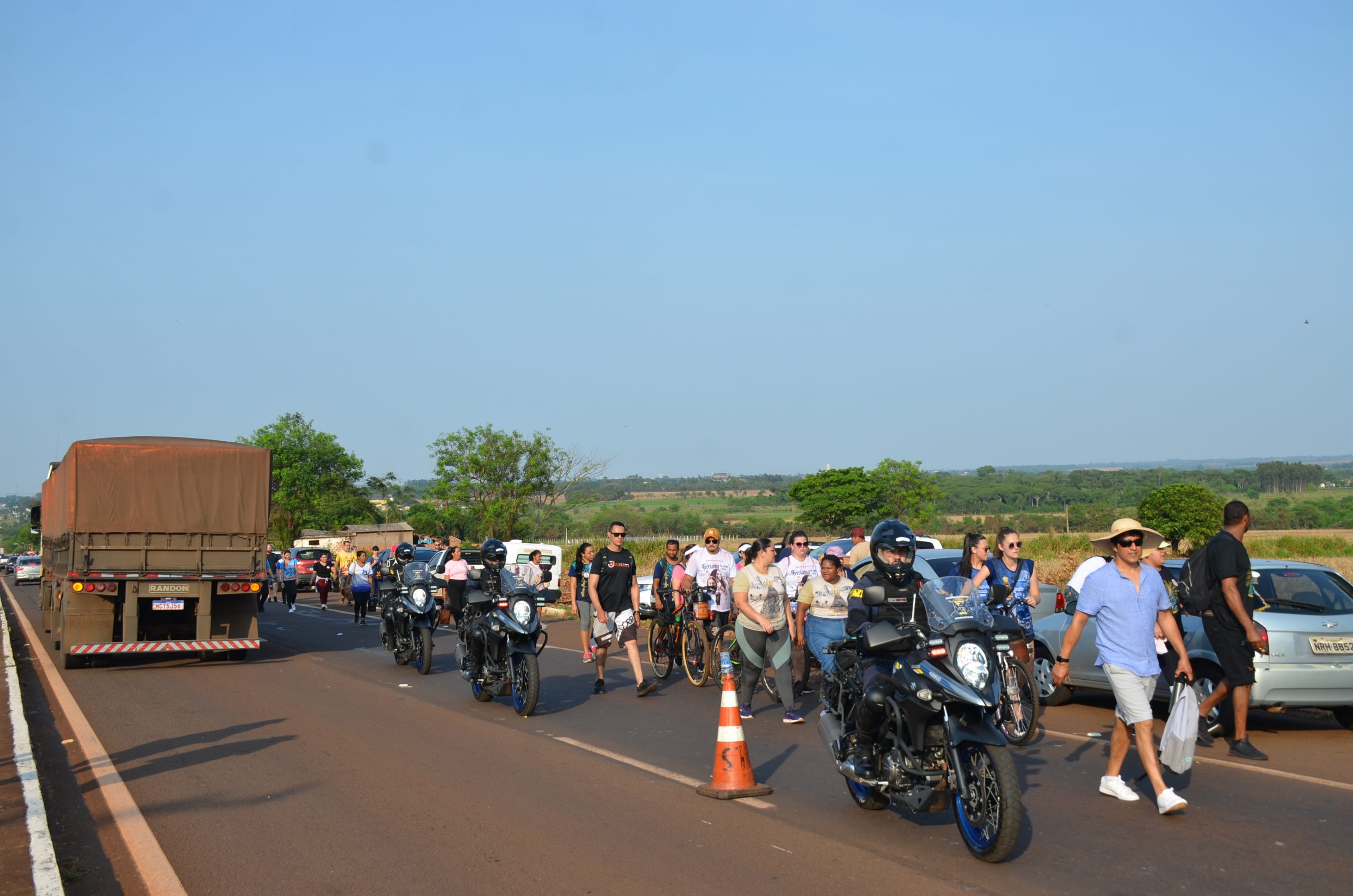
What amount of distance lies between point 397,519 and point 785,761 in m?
99.4

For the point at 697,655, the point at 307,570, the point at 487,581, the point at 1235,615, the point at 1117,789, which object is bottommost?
the point at 307,570

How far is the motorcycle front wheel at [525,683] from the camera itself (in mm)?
11547

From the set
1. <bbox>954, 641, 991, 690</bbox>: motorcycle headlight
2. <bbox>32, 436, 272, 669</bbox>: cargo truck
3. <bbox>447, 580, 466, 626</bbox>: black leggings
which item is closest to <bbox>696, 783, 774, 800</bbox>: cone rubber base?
<bbox>954, 641, 991, 690</bbox>: motorcycle headlight

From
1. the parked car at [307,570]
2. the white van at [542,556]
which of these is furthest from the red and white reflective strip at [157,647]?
the parked car at [307,570]

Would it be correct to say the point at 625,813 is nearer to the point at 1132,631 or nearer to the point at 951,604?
the point at 951,604

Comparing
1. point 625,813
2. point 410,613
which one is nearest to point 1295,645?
point 625,813

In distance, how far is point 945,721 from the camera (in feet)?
20.3

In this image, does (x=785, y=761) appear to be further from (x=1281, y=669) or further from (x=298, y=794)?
(x=1281, y=669)

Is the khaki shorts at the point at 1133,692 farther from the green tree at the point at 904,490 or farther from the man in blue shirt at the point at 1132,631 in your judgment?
the green tree at the point at 904,490

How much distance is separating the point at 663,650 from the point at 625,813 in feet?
25.0

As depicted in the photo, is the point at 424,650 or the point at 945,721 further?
the point at 424,650

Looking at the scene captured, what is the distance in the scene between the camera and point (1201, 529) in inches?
1860

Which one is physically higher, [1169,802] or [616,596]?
[616,596]

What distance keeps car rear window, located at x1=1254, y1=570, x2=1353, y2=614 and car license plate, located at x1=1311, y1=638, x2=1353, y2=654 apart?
323 mm
